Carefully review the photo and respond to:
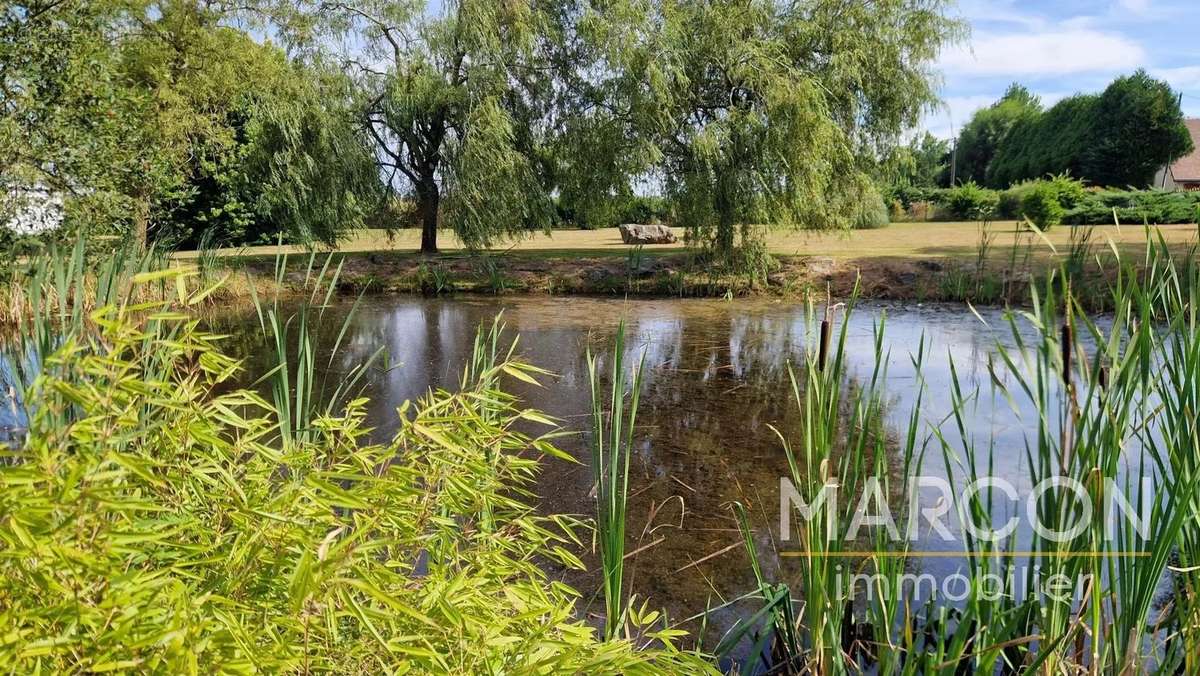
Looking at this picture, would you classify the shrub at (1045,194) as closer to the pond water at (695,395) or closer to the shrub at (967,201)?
the shrub at (967,201)

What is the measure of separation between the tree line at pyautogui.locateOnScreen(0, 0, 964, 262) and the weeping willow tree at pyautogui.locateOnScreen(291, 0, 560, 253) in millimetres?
35

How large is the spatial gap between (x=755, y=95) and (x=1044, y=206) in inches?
413

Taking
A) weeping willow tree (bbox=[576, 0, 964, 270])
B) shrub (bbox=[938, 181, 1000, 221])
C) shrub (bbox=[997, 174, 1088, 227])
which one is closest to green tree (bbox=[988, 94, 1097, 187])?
shrub (bbox=[938, 181, 1000, 221])

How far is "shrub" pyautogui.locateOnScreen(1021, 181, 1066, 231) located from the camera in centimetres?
1847

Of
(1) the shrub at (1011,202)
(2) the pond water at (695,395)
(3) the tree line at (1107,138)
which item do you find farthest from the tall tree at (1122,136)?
(2) the pond water at (695,395)

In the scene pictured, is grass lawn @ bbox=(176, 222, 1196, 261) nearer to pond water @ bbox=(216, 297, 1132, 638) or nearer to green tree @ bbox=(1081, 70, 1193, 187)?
pond water @ bbox=(216, 297, 1132, 638)

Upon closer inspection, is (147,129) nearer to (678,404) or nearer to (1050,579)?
(678,404)

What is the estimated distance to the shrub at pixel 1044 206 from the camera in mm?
18469

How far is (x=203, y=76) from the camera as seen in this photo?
1272 cm

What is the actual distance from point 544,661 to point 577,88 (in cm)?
1267

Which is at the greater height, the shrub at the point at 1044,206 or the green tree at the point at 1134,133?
the green tree at the point at 1134,133

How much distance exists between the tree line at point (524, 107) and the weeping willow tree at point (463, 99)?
0.04 metres

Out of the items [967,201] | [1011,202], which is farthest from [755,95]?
[967,201]

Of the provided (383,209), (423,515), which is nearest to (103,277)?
(423,515)
